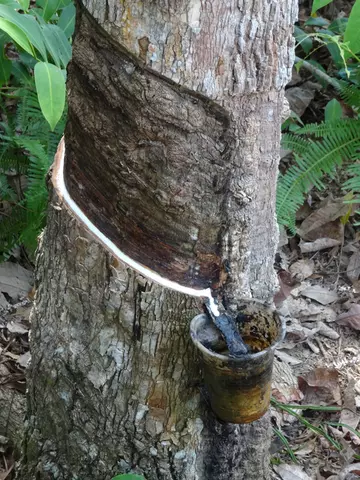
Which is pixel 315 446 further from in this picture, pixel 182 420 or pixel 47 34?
pixel 47 34

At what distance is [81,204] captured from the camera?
5.93ft

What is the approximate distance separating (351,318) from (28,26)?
6.52 feet

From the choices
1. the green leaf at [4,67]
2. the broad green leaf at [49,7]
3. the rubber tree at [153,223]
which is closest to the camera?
the rubber tree at [153,223]

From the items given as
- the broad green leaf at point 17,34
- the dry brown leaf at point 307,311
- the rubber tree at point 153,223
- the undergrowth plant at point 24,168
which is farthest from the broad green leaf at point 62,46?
the dry brown leaf at point 307,311

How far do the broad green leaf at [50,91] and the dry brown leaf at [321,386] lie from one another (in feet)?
5.24

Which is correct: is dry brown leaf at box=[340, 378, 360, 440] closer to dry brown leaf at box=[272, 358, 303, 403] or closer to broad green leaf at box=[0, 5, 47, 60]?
dry brown leaf at box=[272, 358, 303, 403]

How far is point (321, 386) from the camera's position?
2.75 meters

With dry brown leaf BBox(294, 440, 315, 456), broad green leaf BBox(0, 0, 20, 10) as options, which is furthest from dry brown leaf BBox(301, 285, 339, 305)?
Answer: broad green leaf BBox(0, 0, 20, 10)

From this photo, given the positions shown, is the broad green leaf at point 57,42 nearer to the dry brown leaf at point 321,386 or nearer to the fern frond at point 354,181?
the dry brown leaf at point 321,386

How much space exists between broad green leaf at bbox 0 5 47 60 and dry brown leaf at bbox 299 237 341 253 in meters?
1.99

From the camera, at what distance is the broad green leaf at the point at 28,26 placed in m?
1.87

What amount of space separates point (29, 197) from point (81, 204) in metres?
1.27

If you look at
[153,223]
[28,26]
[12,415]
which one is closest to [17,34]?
[28,26]

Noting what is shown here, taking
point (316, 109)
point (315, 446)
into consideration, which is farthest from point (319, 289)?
point (316, 109)
